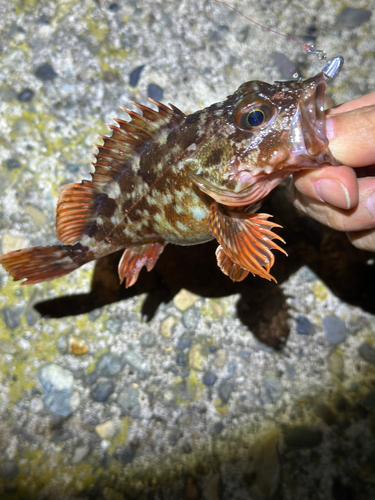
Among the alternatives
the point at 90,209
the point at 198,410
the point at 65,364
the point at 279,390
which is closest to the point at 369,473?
the point at 279,390

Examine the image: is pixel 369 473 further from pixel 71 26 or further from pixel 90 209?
pixel 71 26

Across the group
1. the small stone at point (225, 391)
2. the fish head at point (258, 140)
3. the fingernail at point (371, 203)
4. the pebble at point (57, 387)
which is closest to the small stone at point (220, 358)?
the small stone at point (225, 391)

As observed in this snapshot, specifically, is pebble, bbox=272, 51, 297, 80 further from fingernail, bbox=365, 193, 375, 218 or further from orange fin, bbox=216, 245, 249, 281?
orange fin, bbox=216, 245, 249, 281

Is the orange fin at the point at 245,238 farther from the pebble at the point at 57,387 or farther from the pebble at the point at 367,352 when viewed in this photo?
the pebble at the point at 57,387

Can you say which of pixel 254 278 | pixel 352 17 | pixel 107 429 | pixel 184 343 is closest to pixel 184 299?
pixel 184 343

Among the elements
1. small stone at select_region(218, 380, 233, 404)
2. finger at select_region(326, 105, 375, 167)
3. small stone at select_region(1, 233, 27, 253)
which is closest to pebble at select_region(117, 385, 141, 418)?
small stone at select_region(218, 380, 233, 404)
